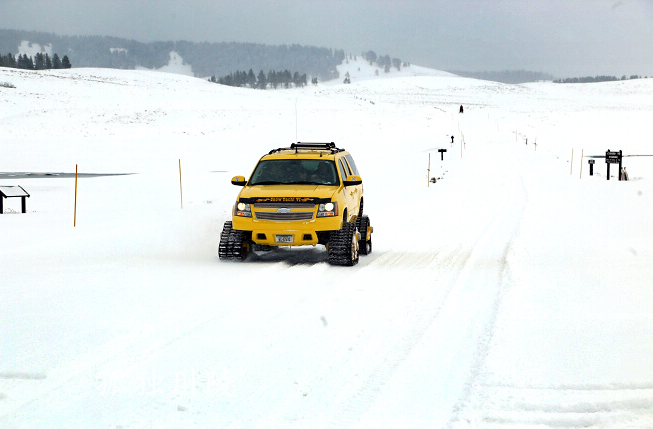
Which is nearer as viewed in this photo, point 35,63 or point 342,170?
point 342,170

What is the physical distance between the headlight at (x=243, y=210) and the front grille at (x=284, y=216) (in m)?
0.11

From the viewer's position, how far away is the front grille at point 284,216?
1118 cm

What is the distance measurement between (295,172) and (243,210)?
146cm

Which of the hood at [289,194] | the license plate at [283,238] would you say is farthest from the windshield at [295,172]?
the license plate at [283,238]

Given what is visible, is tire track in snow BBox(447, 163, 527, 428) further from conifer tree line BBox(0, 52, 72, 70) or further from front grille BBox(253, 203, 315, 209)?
conifer tree line BBox(0, 52, 72, 70)

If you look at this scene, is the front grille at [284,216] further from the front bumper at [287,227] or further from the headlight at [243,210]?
the headlight at [243,210]

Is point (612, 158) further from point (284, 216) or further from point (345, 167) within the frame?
point (284, 216)

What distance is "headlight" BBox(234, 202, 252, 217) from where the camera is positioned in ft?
37.1

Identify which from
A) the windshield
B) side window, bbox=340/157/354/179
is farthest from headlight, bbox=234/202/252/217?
side window, bbox=340/157/354/179

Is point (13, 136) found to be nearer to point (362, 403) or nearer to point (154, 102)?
point (154, 102)

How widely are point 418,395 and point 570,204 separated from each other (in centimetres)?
1639

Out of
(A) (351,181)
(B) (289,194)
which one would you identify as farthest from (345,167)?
(B) (289,194)

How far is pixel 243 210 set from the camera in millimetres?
11328

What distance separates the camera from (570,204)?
20.3 metres
